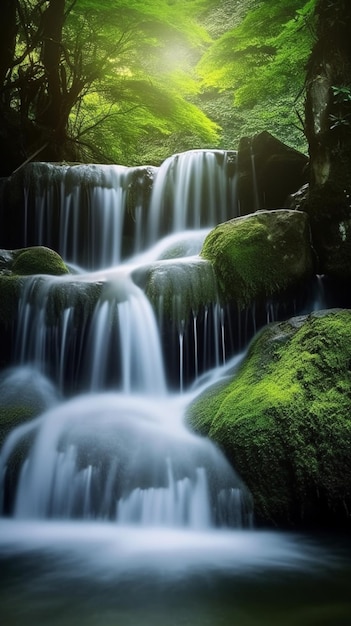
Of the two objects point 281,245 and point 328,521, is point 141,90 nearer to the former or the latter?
point 281,245

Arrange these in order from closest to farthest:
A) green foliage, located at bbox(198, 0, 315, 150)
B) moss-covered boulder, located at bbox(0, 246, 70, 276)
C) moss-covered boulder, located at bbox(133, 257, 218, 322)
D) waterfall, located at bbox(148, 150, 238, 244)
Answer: moss-covered boulder, located at bbox(133, 257, 218, 322) → moss-covered boulder, located at bbox(0, 246, 70, 276) → green foliage, located at bbox(198, 0, 315, 150) → waterfall, located at bbox(148, 150, 238, 244)

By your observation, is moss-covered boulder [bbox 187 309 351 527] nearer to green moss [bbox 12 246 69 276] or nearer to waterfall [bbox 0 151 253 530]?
waterfall [bbox 0 151 253 530]

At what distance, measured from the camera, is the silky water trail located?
2398mm

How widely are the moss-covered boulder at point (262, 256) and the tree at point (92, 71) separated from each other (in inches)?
230

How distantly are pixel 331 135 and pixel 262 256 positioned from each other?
1841mm

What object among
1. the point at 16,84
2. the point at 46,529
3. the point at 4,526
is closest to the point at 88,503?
the point at 46,529

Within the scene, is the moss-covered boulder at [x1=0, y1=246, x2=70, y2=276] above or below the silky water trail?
above

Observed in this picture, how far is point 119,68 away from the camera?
36.6ft

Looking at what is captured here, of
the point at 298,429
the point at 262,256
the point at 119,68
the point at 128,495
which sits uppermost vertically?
the point at 119,68

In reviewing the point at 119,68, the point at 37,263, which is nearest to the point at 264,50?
the point at 119,68

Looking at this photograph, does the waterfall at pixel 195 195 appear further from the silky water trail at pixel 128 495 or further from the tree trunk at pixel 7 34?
the tree trunk at pixel 7 34

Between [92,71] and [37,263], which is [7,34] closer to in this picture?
[92,71]

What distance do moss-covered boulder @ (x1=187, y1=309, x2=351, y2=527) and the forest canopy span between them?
613 centimetres

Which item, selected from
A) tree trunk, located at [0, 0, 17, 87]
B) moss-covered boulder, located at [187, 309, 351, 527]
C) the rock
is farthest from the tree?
moss-covered boulder, located at [187, 309, 351, 527]
